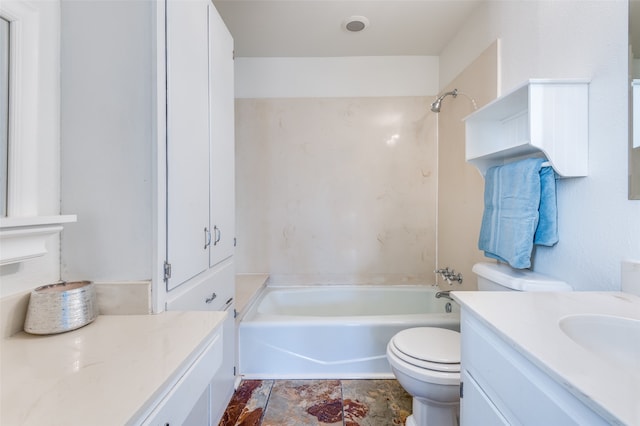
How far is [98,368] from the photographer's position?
22.7 inches

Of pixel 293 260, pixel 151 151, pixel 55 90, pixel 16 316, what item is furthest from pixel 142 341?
pixel 293 260

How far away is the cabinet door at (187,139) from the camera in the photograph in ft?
3.08

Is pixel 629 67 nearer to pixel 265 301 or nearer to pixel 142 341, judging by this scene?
pixel 142 341

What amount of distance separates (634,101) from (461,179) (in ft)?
3.88

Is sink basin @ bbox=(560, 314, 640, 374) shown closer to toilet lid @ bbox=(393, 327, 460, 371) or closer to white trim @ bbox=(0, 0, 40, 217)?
toilet lid @ bbox=(393, 327, 460, 371)

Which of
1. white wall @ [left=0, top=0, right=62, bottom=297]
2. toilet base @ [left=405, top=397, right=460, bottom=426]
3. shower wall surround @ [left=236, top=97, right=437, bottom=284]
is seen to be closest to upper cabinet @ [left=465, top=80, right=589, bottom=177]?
toilet base @ [left=405, top=397, right=460, bottom=426]

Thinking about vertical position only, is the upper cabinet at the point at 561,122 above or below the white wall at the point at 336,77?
below

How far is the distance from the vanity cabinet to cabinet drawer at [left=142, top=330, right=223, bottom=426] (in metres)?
0.73

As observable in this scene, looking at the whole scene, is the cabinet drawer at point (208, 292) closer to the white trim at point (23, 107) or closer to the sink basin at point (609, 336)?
the white trim at point (23, 107)

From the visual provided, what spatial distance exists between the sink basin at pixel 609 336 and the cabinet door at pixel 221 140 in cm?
129

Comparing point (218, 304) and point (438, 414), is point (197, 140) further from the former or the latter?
point (438, 414)

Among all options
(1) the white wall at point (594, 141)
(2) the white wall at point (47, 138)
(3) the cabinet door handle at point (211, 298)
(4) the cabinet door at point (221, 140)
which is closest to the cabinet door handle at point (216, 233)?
(4) the cabinet door at point (221, 140)

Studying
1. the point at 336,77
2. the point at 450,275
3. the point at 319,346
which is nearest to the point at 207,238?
the point at 319,346

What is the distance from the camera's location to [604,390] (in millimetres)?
421
